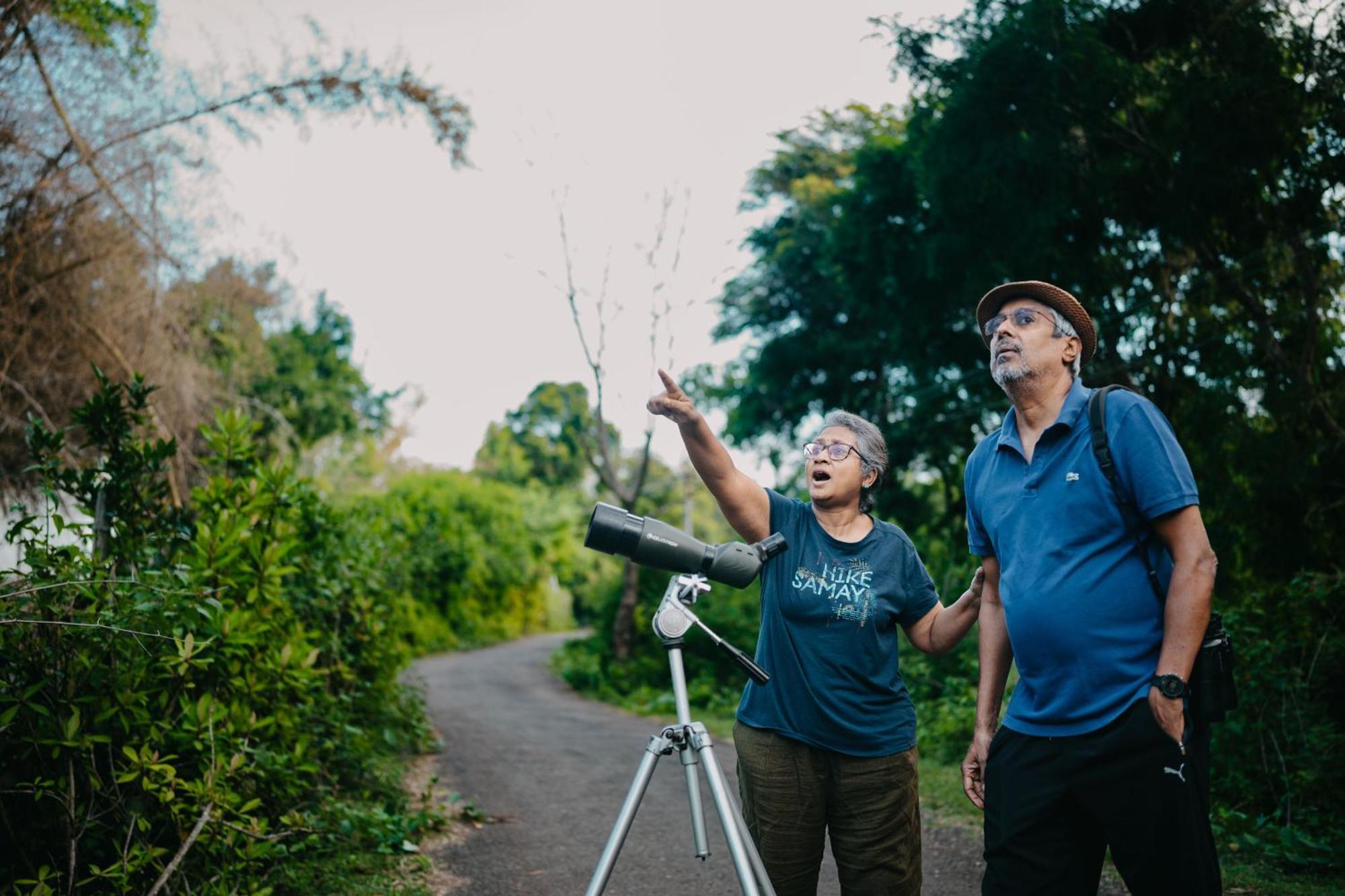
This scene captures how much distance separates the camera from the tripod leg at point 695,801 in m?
2.18

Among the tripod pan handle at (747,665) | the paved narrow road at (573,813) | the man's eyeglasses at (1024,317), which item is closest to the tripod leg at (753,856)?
the tripod pan handle at (747,665)

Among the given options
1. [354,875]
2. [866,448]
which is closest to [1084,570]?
[866,448]

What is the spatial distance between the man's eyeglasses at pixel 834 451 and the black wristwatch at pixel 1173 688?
1110mm

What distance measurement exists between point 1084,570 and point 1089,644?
0.17 metres

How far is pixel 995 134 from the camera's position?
31.0 feet

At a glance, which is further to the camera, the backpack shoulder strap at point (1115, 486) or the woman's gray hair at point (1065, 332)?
the woman's gray hair at point (1065, 332)

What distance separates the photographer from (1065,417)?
2.43m

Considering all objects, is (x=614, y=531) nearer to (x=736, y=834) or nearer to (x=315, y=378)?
(x=736, y=834)

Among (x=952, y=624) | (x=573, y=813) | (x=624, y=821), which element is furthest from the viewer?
(x=573, y=813)

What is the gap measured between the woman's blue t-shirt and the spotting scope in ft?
1.12

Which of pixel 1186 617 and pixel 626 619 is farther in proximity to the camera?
pixel 626 619

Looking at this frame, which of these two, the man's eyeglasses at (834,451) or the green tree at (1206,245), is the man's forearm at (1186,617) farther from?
the green tree at (1206,245)

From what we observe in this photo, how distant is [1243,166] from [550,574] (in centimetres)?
2231

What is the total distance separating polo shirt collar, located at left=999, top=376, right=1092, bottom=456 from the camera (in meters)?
2.43
